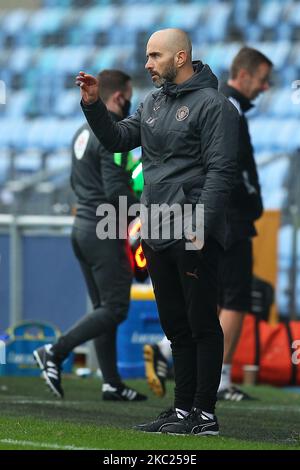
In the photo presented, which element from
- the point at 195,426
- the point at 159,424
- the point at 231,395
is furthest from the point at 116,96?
the point at 195,426

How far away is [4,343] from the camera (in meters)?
8.94

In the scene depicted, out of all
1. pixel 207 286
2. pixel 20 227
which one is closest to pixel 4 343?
pixel 20 227

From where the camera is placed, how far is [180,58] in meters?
4.90

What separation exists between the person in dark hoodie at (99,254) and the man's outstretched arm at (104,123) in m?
1.76

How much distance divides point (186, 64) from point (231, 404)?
274 centimetres

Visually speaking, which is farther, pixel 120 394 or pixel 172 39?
pixel 120 394

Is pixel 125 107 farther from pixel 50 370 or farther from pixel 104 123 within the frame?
pixel 104 123

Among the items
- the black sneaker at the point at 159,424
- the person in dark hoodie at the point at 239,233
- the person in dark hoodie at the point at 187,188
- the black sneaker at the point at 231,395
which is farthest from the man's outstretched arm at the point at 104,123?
the black sneaker at the point at 231,395

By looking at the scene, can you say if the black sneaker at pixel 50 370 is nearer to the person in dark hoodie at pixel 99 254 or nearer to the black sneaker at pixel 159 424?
the person in dark hoodie at pixel 99 254

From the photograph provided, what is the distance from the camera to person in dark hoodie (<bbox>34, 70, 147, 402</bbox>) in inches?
274

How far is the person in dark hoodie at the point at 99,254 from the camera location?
6.96m

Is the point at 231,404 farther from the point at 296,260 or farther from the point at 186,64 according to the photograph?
the point at 296,260

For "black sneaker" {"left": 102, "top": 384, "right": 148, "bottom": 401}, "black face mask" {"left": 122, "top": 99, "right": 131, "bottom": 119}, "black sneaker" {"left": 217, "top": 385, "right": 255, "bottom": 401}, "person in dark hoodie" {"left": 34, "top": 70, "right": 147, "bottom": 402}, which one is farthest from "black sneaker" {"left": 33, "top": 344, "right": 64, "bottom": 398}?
"black face mask" {"left": 122, "top": 99, "right": 131, "bottom": 119}

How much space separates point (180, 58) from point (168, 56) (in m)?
0.06
